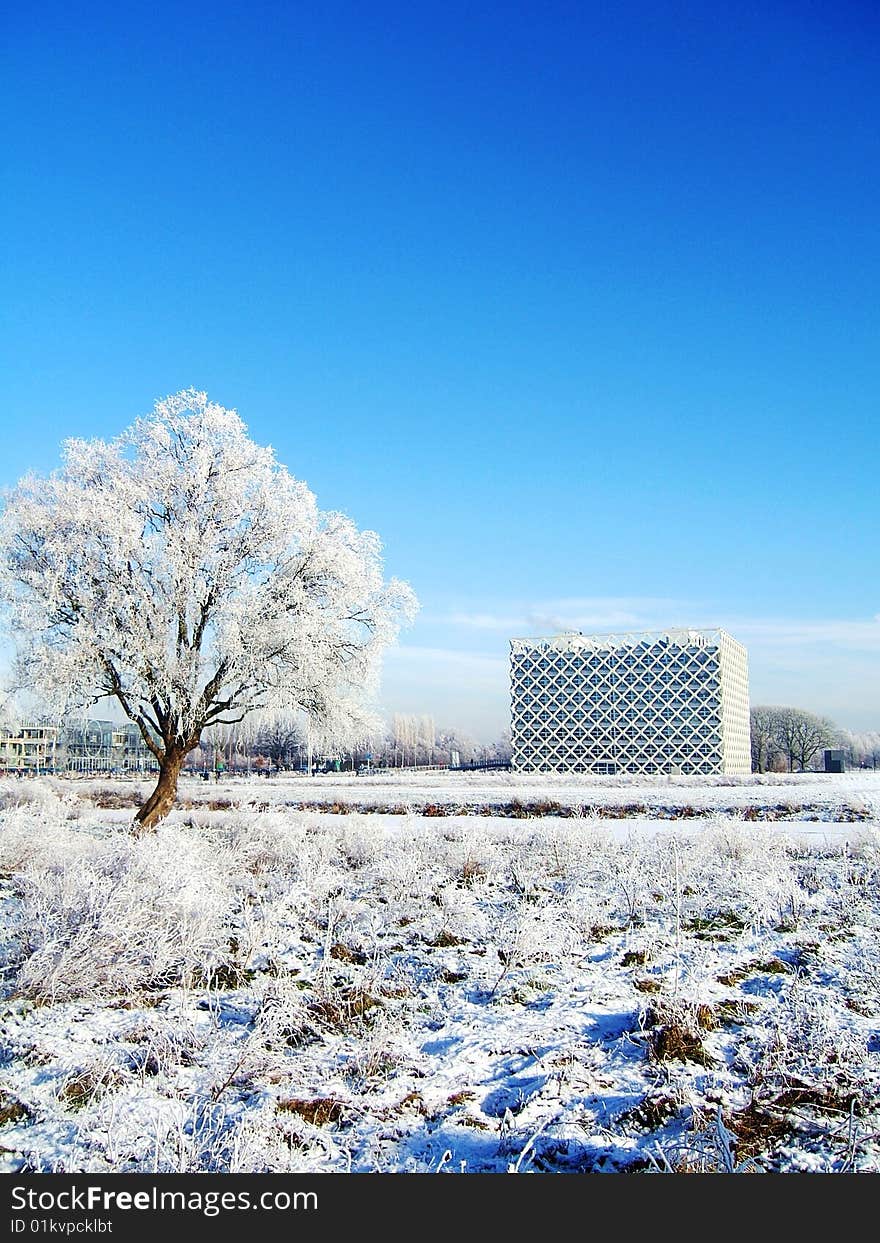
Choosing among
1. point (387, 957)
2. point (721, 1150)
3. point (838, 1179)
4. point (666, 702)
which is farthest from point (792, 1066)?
point (666, 702)

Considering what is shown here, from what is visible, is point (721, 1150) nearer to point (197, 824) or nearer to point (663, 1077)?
point (663, 1077)

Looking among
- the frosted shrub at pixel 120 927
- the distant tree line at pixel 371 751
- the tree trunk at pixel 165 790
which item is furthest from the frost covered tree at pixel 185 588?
the distant tree line at pixel 371 751

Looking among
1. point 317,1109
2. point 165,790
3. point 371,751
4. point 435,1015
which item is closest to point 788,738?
point 371,751

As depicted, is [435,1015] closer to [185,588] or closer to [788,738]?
[185,588]

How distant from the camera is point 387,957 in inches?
265

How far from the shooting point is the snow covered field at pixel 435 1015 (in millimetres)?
3871

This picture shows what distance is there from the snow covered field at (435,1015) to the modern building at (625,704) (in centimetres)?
9297

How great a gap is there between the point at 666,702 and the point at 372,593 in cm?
8929

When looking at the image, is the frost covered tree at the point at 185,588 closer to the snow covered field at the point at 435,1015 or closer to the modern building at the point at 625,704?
the snow covered field at the point at 435,1015

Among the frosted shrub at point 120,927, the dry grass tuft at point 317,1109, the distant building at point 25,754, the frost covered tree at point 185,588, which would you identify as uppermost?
the frost covered tree at point 185,588

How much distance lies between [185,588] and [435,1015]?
11.4 m

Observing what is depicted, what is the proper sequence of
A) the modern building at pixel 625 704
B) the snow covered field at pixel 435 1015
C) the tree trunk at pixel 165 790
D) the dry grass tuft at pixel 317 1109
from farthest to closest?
the modern building at pixel 625 704 < the tree trunk at pixel 165 790 < the dry grass tuft at pixel 317 1109 < the snow covered field at pixel 435 1015

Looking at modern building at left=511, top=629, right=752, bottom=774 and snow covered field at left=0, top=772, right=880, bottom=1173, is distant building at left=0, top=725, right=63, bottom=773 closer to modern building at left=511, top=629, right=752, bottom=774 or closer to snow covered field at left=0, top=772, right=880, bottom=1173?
modern building at left=511, top=629, right=752, bottom=774

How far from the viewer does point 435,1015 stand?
5.58 m
